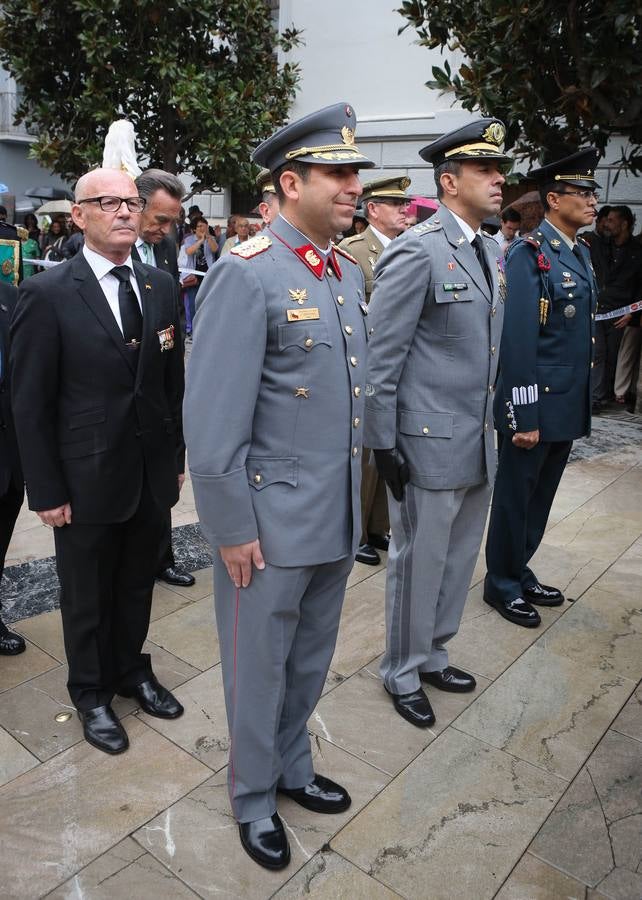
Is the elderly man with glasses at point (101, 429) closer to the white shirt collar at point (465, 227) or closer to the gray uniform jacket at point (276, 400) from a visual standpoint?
the gray uniform jacket at point (276, 400)

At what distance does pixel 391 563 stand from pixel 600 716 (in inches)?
39.4

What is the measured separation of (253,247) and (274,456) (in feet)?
1.78

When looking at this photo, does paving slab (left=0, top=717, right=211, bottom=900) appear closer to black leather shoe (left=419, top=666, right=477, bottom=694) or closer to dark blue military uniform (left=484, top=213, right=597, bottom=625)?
black leather shoe (left=419, top=666, right=477, bottom=694)

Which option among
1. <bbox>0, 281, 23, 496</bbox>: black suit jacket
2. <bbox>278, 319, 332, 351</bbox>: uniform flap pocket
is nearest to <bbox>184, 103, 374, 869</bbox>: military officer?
<bbox>278, 319, 332, 351</bbox>: uniform flap pocket

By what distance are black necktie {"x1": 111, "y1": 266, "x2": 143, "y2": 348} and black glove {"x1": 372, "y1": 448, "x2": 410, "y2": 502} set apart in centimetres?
93

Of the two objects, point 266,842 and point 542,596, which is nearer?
point 266,842

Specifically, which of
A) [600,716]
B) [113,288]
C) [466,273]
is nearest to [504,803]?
[600,716]

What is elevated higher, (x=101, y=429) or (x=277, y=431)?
(x=277, y=431)

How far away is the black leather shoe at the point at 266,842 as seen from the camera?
219cm

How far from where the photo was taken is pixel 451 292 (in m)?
2.74

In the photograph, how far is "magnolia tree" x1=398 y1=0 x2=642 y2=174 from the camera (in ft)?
19.1

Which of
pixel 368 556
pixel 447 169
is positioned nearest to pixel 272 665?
pixel 447 169

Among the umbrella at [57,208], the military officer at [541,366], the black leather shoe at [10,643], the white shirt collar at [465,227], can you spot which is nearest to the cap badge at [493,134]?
the white shirt collar at [465,227]

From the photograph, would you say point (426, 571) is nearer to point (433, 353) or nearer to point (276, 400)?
point (433, 353)
